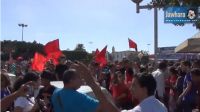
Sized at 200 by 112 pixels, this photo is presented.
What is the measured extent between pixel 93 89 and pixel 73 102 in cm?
116

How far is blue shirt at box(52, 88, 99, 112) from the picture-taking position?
5.46 m

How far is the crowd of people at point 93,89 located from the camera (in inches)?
188

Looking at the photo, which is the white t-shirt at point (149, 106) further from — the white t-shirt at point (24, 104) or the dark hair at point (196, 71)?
the dark hair at point (196, 71)

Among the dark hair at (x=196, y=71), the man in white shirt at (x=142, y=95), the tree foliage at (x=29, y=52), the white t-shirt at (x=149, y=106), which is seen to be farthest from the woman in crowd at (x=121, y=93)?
the tree foliage at (x=29, y=52)

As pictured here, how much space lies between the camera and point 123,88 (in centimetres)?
1039

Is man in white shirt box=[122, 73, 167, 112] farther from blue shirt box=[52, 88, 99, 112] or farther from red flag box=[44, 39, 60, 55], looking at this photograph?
red flag box=[44, 39, 60, 55]

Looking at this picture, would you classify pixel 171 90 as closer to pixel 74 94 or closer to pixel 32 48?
pixel 74 94

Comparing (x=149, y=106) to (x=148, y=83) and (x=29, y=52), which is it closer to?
(x=148, y=83)

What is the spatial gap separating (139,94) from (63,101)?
1035 millimetres

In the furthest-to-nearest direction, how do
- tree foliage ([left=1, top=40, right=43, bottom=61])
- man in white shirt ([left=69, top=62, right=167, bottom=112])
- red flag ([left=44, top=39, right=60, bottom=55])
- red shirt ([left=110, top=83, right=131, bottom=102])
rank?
1. tree foliage ([left=1, top=40, right=43, bottom=61])
2. red flag ([left=44, top=39, right=60, bottom=55])
3. red shirt ([left=110, top=83, right=131, bottom=102])
4. man in white shirt ([left=69, top=62, right=167, bottom=112])

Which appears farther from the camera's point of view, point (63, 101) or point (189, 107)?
point (189, 107)

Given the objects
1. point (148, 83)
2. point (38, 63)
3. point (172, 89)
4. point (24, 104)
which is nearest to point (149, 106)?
point (148, 83)

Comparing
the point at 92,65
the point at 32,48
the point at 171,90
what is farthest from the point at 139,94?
the point at 32,48

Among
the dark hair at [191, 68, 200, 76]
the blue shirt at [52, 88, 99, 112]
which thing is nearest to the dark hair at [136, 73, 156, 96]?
the blue shirt at [52, 88, 99, 112]
